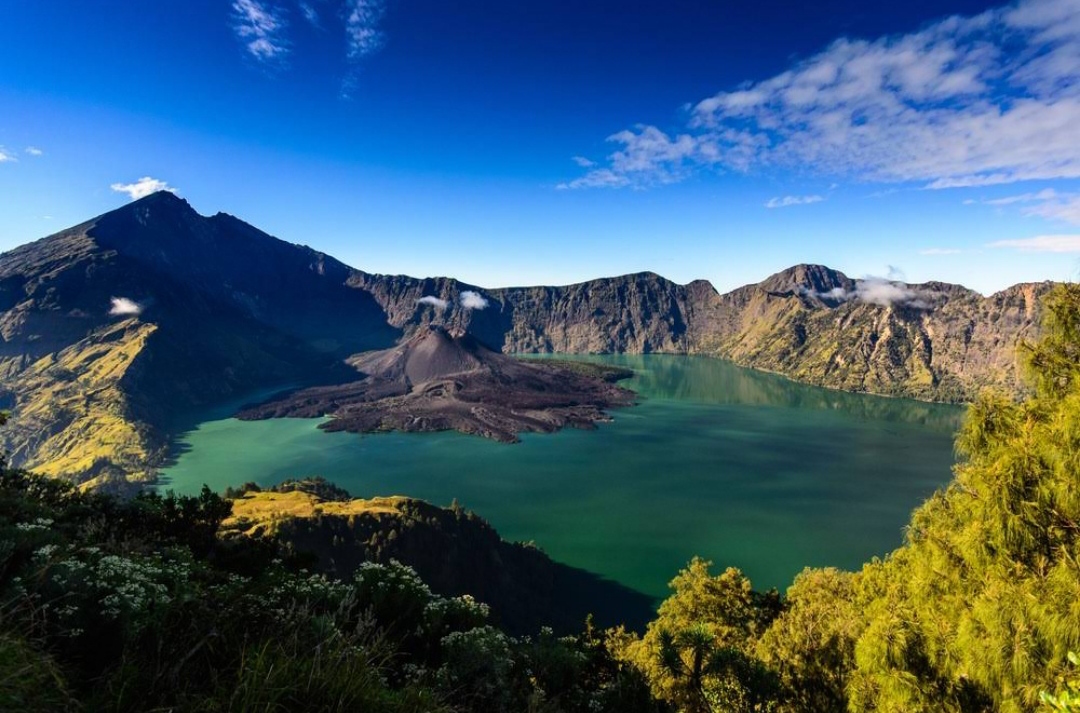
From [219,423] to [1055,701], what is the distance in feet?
691

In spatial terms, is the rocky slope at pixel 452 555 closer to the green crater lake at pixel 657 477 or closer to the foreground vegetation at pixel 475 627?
the green crater lake at pixel 657 477

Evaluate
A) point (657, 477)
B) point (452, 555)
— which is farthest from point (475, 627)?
point (657, 477)

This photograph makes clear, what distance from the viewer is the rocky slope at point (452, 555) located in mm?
54750

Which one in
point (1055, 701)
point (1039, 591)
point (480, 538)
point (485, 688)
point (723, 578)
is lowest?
point (480, 538)

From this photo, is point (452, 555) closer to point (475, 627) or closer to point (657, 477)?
point (475, 627)

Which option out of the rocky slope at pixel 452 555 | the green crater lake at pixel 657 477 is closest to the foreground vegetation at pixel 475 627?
the rocky slope at pixel 452 555

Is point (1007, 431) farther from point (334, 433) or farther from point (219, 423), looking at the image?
point (219, 423)

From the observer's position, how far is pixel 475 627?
1173cm

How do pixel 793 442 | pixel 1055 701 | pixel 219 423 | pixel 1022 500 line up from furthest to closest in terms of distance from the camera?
pixel 219 423, pixel 793 442, pixel 1022 500, pixel 1055 701

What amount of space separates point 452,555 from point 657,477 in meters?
61.1

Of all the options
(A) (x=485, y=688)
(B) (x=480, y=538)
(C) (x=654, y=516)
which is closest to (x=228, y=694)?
(A) (x=485, y=688)

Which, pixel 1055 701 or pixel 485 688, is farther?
pixel 485 688

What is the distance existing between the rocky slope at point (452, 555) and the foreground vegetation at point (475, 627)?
40.5 meters

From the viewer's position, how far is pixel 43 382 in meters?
180
